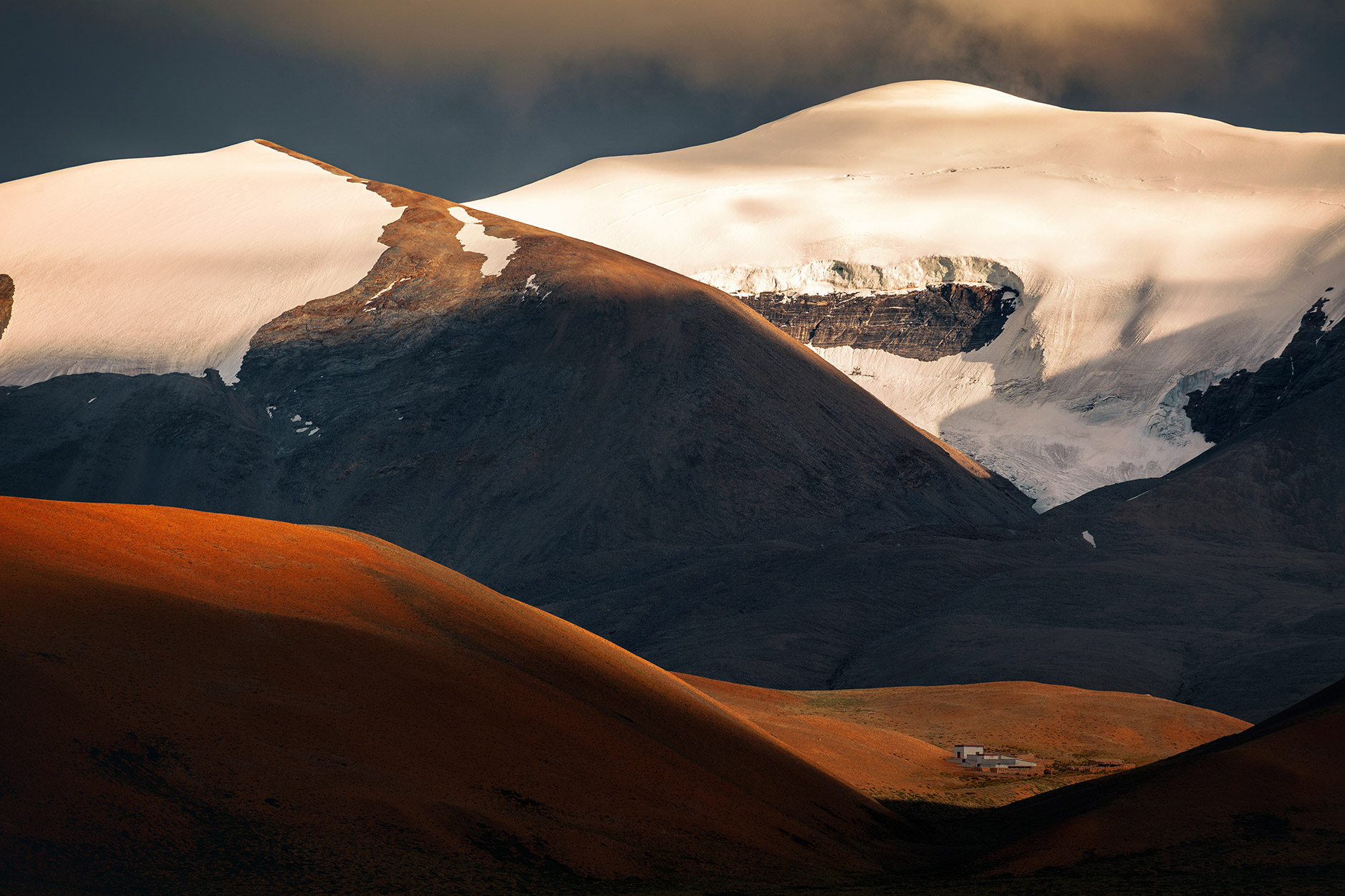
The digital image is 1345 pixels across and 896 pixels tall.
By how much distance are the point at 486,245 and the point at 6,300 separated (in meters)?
33.1

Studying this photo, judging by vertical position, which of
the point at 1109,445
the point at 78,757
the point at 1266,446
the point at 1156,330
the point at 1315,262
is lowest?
the point at 78,757

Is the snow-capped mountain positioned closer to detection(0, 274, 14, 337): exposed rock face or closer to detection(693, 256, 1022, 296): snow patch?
detection(693, 256, 1022, 296): snow patch

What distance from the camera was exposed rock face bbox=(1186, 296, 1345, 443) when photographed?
298 feet

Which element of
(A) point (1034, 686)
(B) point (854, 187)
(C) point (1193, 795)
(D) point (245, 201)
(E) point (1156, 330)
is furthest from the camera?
(B) point (854, 187)

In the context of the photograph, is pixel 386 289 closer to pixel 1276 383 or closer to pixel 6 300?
pixel 6 300

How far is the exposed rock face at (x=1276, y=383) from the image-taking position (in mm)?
90688

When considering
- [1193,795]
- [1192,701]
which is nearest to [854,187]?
[1192,701]

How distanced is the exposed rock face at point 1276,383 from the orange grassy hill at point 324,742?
79467mm

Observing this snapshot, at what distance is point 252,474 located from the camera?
73.1 metres

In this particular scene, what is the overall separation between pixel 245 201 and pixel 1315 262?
309 feet

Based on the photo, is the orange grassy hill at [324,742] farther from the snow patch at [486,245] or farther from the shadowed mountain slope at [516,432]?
the snow patch at [486,245]

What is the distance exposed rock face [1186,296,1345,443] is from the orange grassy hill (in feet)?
261

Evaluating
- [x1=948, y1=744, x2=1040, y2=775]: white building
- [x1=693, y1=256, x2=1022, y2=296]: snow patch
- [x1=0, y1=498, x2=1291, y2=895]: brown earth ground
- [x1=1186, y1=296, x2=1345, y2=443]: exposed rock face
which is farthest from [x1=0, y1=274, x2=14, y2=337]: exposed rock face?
[x1=1186, y1=296, x2=1345, y2=443]: exposed rock face

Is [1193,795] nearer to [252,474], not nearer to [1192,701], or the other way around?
[1192,701]
